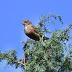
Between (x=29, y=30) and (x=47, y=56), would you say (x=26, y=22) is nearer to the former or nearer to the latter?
(x=29, y=30)

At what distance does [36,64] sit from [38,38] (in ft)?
3.31

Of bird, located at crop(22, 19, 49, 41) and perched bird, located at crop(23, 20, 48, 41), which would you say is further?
bird, located at crop(22, 19, 49, 41)

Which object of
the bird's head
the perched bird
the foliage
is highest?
the bird's head

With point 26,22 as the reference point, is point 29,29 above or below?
below

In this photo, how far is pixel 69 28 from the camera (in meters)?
6.81

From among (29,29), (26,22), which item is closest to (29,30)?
(29,29)

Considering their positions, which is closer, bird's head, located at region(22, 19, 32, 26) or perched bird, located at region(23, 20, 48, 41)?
perched bird, located at region(23, 20, 48, 41)

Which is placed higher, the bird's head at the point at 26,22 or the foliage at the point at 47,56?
the bird's head at the point at 26,22

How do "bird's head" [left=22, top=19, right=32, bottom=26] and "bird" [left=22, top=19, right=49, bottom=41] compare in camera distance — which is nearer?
"bird" [left=22, top=19, right=49, bottom=41]

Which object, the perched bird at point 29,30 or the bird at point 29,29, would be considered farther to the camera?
the bird at point 29,29

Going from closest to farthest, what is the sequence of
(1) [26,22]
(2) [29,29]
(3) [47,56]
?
(3) [47,56] → (2) [29,29] → (1) [26,22]

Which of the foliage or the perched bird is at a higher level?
the perched bird

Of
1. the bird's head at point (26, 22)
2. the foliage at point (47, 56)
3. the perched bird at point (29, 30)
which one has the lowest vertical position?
the foliage at point (47, 56)

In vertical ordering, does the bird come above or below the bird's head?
below
